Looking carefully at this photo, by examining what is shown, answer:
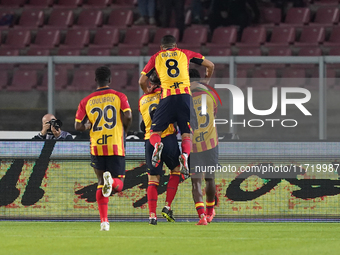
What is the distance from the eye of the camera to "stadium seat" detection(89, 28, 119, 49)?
50.3ft

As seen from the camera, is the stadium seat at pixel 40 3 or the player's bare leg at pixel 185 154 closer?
the player's bare leg at pixel 185 154

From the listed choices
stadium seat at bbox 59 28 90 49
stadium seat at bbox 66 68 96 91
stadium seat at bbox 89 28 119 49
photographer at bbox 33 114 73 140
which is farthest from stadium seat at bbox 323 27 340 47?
photographer at bbox 33 114 73 140

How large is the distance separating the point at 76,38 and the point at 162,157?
864 cm

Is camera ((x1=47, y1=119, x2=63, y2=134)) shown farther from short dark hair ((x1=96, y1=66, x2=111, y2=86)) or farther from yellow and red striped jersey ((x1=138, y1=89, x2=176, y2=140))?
short dark hair ((x1=96, y1=66, x2=111, y2=86))

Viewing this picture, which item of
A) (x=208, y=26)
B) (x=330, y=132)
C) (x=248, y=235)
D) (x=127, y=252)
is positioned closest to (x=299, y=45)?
(x=208, y=26)

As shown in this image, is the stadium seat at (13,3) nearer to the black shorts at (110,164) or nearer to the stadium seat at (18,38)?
the stadium seat at (18,38)

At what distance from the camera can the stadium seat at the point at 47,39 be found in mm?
15494

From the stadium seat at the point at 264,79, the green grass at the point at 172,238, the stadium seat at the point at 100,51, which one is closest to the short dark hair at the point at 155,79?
the green grass at the point at 172,238

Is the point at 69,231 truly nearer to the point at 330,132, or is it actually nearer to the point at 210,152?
the point at 210,152

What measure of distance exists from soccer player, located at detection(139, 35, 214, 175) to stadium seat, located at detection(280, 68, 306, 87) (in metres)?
2.36

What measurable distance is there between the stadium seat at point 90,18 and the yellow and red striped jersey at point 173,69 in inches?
360

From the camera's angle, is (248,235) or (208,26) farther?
(208,26)

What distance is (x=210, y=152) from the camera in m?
7.53

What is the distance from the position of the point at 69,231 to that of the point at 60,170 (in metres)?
1.83
